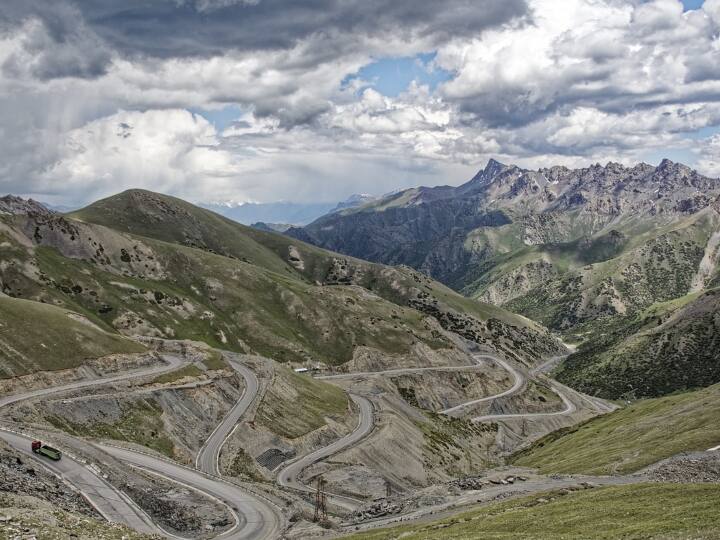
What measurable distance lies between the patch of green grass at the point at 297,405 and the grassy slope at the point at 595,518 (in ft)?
173

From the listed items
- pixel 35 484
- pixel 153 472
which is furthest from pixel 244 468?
pixel 35 484

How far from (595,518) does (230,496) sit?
45.7 meters

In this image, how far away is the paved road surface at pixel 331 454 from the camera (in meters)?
93.1

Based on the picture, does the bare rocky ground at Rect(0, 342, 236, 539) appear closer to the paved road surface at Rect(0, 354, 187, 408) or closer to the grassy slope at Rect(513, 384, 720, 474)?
the paved road surface at Rect(0, 354, 187, 408)

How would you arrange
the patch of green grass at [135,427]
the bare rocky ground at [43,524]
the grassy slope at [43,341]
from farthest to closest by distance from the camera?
the grassy slope at [43,341], the patch of green grass at [135,427], the bare rocky ground at [43,524]

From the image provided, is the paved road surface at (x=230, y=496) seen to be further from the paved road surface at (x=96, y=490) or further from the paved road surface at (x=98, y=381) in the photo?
the paved road surface at (x=98, y=381)

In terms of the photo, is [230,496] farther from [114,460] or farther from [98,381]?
[98,381]

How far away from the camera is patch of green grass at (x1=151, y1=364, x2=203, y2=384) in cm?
10882

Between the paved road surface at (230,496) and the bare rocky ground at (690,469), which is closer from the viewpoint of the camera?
the paved road surface at (230,496)

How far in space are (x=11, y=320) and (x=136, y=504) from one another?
2297 inches

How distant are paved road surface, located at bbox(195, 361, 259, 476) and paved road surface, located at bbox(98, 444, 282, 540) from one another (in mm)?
9031

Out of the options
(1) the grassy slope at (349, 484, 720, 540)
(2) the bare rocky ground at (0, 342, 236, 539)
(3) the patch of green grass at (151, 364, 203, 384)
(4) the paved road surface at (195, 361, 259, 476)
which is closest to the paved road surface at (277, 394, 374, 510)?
(4) the paved road surface at (195, 361, 259, 476)

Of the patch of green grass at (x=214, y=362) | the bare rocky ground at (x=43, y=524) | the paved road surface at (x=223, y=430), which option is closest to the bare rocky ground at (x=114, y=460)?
the paved road surface at (x=223, y=430)

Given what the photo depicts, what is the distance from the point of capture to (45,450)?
62.6 meters
